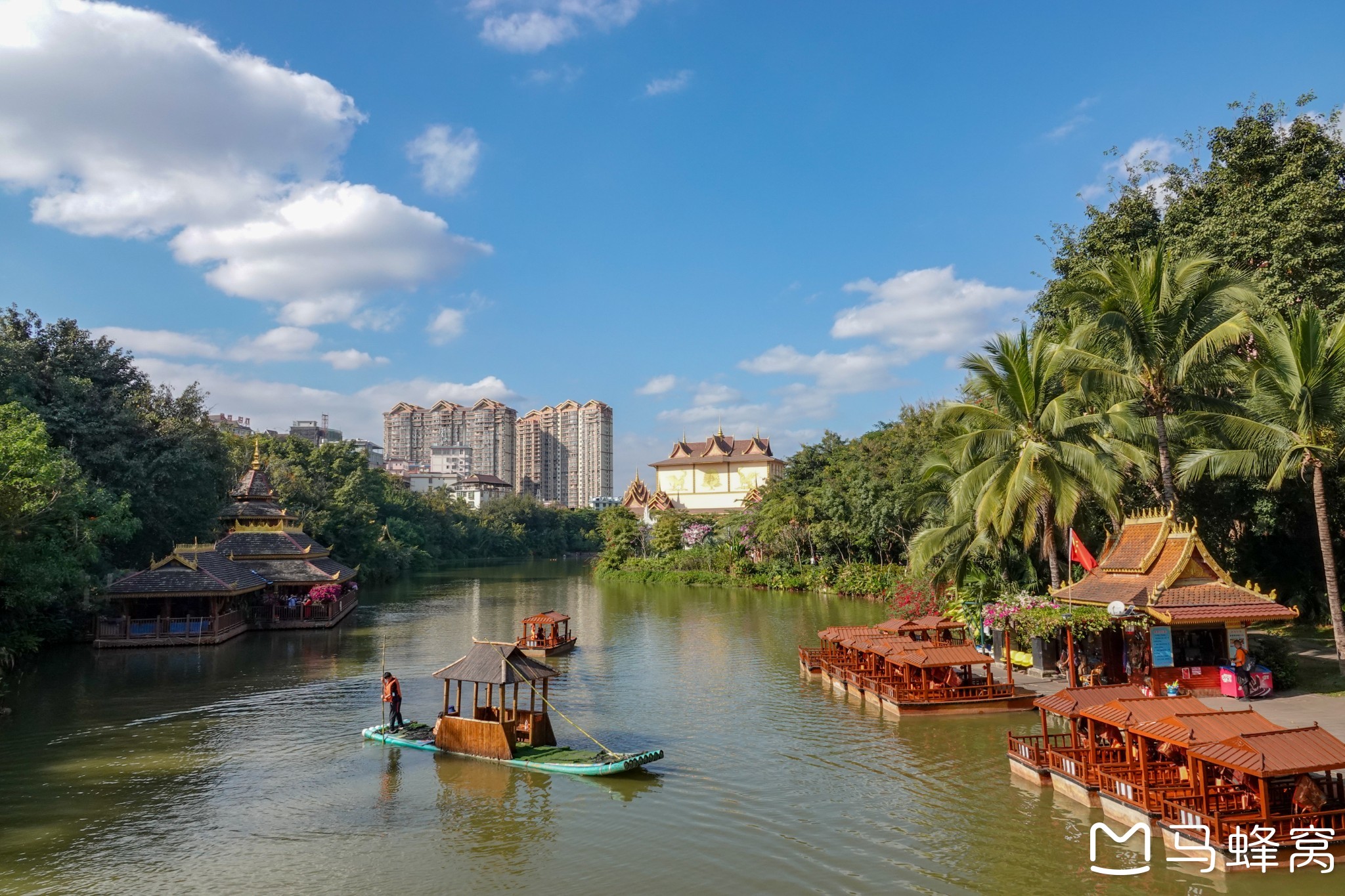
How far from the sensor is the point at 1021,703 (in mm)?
16406

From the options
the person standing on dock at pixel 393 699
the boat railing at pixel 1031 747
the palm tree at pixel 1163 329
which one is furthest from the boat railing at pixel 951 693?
the person standing on dock at pixel 393 699

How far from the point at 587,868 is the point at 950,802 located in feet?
16.3

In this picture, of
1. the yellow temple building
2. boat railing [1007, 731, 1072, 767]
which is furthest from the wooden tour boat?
the yellow temple building

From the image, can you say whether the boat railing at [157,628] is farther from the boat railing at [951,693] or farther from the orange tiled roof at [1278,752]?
the orange tiled roof at [1278,752]

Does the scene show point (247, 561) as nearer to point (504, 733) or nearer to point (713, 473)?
point (504, 733)

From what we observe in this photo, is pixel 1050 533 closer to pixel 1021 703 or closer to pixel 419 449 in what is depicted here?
pixel 1021 703

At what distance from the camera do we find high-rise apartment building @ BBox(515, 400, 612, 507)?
157 m

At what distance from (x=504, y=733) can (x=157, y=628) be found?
18282mm

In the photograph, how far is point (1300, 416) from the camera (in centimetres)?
1557

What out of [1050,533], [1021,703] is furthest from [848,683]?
[1050,533]

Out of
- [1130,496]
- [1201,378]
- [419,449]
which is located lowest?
[1130,496]

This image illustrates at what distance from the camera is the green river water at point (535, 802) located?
9.29 metres

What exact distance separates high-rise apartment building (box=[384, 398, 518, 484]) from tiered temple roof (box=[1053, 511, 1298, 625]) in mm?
139349

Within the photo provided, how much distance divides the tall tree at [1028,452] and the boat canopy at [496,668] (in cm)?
1067
